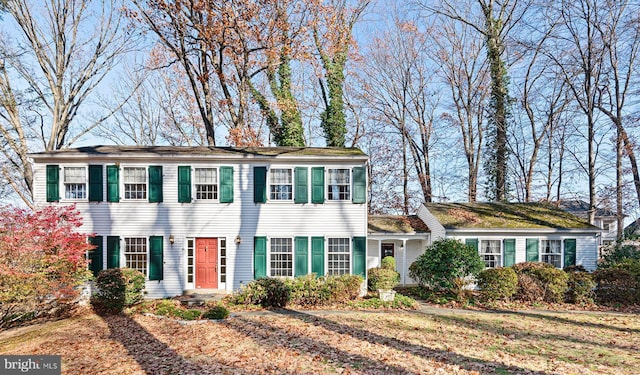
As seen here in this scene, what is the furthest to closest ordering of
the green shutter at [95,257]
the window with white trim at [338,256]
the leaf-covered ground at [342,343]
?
the window with white trim at [338,256] → the green shutter at [95,257] → the leaf-covered ground at [342,343]

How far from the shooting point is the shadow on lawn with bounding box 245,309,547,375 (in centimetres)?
625

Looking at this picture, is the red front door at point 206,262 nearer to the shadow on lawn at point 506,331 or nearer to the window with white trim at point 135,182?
the window with white trim at point 135,182

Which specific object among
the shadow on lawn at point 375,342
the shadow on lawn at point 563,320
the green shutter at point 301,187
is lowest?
the shadow on lawn at point 563,320

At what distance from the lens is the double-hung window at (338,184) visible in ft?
44.7

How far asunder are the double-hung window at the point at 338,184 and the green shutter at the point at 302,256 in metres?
1.96

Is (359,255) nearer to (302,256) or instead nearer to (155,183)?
(302,256)

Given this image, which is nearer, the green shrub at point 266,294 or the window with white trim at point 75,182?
the green shrub at point 266,294

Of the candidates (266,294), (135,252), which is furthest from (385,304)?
(135,252)

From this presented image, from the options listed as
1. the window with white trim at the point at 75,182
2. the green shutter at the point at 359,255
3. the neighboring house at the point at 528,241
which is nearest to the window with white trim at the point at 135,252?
the window with white trim at the point at 75,182

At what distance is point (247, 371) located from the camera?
608 centimetres

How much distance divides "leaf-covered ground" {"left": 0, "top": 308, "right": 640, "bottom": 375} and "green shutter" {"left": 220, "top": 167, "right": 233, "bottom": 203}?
4.78 meters

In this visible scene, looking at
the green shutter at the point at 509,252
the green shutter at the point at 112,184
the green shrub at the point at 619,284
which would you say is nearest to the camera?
the green shrub at the point at 619,284

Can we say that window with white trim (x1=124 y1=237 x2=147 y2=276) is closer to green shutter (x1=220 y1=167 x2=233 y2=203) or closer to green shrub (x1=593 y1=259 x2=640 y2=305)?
green shutter (x1=220 y1=167 x2=233 y2=203)

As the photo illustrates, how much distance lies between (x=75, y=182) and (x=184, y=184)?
13.0 feet
